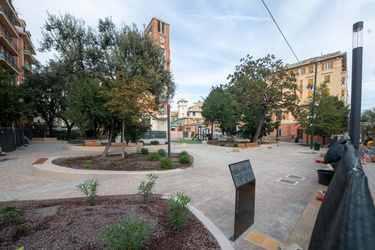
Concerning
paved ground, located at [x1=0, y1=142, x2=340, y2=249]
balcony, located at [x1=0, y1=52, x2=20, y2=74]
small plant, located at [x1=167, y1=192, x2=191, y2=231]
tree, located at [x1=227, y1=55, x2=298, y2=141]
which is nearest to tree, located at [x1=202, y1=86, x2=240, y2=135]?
tree, located at [x1=227, y1=55, x2=298, y2=141]

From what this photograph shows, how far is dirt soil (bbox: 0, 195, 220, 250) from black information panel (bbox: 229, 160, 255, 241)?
1.74 ft

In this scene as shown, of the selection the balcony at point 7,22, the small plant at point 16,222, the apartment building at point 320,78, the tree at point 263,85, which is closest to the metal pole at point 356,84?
the small plant at point 16,222

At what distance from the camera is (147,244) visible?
99.5 inches

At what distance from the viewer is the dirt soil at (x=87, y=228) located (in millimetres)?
2484

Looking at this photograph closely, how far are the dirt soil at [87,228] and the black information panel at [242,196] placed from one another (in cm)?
53

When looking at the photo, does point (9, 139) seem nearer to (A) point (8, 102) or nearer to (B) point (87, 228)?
(A) point (8, 102)

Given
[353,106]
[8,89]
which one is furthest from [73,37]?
[353,106]

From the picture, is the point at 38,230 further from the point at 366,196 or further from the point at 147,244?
the point at 366,196

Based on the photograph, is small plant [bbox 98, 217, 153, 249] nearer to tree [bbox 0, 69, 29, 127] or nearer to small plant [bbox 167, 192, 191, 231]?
small plant [bbox 167, 192, 191, 231]

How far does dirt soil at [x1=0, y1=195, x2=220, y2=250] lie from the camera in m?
2.48

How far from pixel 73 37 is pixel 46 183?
12478mm

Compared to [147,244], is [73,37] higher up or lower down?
higher up

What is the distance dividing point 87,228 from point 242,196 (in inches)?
101

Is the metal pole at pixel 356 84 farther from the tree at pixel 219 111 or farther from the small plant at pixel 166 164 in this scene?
the tree at pixel 219 111
